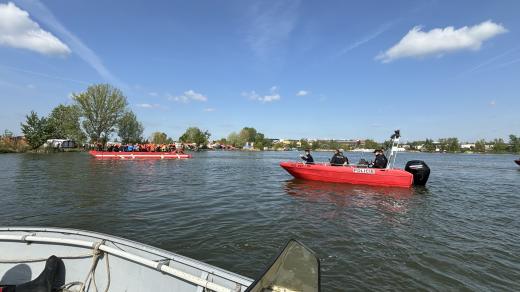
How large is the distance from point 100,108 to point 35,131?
11002mm

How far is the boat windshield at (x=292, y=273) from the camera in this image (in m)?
2.71

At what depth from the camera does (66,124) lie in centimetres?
5900

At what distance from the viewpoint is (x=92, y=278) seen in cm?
385

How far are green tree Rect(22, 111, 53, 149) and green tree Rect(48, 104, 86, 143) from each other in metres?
1.38

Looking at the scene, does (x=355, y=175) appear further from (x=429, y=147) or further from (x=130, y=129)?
(x=429, y=147)

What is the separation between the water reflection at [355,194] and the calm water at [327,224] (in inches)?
1.9

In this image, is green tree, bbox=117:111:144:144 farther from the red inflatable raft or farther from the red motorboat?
the red motorboat

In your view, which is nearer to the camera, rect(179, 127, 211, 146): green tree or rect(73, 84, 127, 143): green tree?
rect(73, 84, 127, 143): green tree

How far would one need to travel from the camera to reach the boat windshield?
2.71 meters

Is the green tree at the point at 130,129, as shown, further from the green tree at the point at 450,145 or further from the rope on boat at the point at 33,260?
the green tree at the point at 450,145

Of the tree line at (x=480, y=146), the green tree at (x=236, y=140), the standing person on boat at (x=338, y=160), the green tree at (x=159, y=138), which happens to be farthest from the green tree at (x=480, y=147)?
the standing person on boat at (x=338, y=160)

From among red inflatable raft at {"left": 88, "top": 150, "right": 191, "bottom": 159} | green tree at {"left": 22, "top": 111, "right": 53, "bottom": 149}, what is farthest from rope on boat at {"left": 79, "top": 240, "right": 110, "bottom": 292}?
green tree at {"left": 22, "top": 111, "right": 53, "bottom": 149}

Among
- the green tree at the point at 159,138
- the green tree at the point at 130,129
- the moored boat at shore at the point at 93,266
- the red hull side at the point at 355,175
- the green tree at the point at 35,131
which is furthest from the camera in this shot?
the green tree at the point at 159,138

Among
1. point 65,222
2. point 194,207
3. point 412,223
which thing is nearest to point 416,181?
point 412,223
